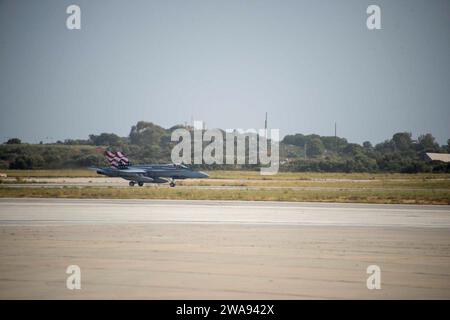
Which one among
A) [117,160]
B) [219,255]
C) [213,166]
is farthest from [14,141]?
[219,255]

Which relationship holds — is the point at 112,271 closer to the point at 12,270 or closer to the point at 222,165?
the point at 12,270

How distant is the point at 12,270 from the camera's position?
10078 millimetres

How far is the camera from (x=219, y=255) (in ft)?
39.3

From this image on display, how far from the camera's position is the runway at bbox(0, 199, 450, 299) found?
8961mm

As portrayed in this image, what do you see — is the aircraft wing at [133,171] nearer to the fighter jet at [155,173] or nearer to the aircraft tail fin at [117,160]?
the fighter jet at [155,173]

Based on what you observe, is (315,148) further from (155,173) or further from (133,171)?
(133,171)

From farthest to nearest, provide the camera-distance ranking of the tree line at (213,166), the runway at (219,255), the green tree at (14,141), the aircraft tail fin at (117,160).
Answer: the green tree at (14,141) → the tree line at (213,166) → the aircraft tail fin at (117,160) → the runway at (219,255)

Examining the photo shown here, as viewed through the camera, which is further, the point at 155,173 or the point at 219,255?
the point at 155,173

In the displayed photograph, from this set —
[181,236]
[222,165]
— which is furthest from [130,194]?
[222,165]

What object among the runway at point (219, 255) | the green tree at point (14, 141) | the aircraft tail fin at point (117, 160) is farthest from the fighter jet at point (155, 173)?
the green tree at point (14, 141)

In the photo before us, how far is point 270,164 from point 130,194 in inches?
2875

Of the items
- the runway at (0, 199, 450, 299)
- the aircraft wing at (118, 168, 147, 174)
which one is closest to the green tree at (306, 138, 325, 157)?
the aircraft wing at (118, 168, 147, 174)

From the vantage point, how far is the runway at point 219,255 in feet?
29.4

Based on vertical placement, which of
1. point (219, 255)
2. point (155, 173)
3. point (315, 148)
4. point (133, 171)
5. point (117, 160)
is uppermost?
point (315, 148)
